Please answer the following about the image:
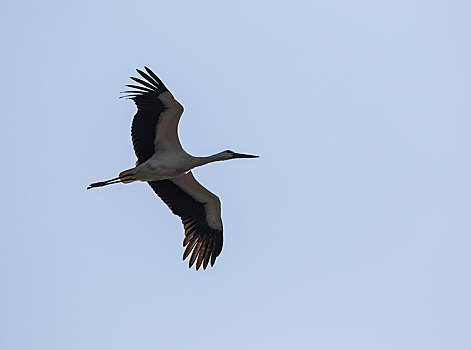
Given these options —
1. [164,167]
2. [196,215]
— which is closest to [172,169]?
[164,167]

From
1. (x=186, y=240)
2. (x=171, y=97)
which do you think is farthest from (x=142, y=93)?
(x=186, y=240)

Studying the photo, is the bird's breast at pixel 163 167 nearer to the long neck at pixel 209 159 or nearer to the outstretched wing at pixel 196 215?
the long neck at pixel 209 159

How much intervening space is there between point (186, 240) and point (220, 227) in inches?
30.2

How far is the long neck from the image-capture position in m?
20.8

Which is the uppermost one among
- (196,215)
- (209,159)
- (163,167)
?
(209,159)

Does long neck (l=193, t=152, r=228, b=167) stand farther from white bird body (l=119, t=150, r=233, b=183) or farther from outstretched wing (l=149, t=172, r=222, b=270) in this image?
outstretched wing (l=149, t=172, r=222, b=270)

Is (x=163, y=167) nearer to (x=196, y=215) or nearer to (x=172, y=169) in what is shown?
(x=172, y=169)

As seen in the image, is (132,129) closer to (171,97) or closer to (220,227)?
(171,97)

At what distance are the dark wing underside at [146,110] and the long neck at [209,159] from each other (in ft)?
3.19

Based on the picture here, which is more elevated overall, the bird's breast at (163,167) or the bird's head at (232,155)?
the bird's head at (232,155)

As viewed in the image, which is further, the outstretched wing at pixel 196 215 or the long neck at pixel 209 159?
the outstretched wing at pixel 196 215

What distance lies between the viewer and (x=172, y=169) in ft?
67.5

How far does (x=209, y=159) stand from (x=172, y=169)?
0.81 meters

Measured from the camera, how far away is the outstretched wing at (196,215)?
21.8 meters
